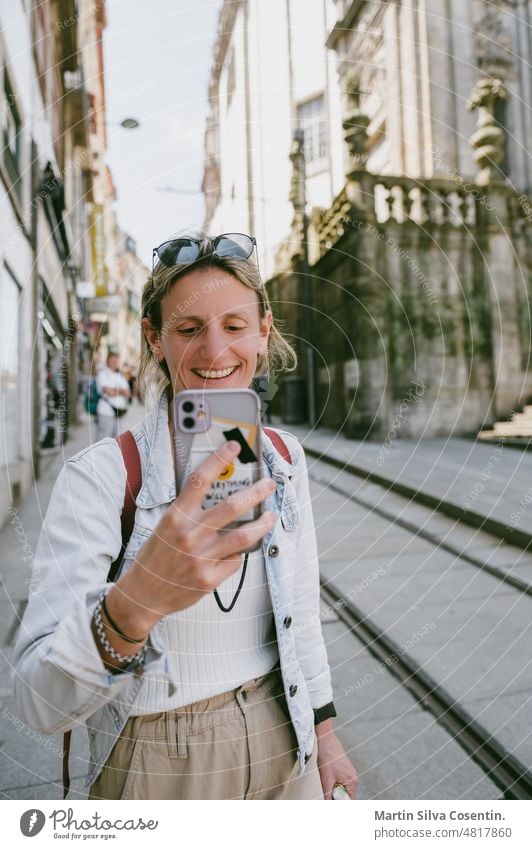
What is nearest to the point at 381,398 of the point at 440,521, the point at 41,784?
the point at 440,521

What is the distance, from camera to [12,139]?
5555mm

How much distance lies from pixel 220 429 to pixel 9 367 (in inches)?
196

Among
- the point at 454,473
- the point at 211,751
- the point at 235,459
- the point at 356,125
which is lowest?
the point at 454,473

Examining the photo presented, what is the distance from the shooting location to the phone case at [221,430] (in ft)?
2.79

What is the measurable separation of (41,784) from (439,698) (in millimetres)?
1651

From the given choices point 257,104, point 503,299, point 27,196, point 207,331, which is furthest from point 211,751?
point 503,299

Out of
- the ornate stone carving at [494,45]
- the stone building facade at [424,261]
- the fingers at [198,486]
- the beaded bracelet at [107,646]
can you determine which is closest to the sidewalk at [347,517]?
the stone building facade at [424,261]

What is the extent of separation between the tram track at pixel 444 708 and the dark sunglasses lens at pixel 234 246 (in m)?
1.97

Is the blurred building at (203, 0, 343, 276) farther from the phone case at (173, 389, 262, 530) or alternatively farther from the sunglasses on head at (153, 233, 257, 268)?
the phone case at (173, 389, 262, 530)

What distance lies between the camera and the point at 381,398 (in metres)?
8.59

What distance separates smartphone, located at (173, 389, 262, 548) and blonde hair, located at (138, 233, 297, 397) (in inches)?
13.5

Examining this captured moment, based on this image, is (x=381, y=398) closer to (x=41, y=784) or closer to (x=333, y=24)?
(x=333, y=24)

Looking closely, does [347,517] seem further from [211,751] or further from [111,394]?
[211,751]
